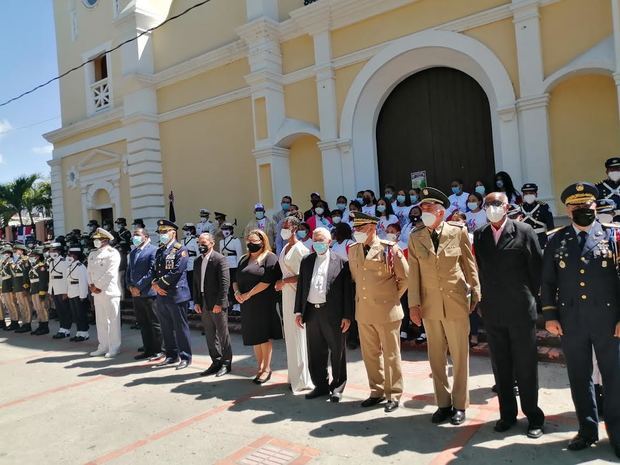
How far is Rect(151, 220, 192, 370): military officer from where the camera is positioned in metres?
6.77

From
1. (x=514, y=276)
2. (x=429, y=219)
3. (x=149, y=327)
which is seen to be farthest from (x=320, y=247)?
(x=149, y=327)

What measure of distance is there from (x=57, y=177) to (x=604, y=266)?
17740mm

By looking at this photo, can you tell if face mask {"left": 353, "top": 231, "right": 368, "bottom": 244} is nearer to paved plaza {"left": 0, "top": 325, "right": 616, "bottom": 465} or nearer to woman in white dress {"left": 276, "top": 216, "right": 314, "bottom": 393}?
woman in white dress {"left": 276, "top": 216, "right": 314, "bottom": 393}

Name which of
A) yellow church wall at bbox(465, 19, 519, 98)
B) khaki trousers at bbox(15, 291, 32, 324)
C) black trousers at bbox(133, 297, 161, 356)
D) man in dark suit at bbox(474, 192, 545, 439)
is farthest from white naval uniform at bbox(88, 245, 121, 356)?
yellow church wall at bbox(465, 19, 519, 98)

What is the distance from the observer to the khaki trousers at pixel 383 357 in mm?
4684

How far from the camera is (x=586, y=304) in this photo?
3.57 meters

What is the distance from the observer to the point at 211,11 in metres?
→ 13.1

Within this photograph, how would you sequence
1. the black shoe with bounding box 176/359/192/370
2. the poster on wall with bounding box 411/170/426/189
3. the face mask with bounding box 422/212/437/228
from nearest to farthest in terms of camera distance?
the face mask with bounding box 422/212/437/228 < the black shoe with bounding box 176/359/192/370 < the poster on wall with bounding box 411/170/426/189

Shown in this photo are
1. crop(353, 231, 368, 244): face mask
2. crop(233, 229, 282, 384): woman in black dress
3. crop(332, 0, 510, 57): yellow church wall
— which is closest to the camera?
crop(353, 231, 368, 244): face mask

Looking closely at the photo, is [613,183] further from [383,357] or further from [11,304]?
[11,304]

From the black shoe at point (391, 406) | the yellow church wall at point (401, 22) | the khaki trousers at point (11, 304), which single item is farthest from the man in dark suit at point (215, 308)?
the khaki trousers at point (11, 304)

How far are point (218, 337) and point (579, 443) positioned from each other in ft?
13.8

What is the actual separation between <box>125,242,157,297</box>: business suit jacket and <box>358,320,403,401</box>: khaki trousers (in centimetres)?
385

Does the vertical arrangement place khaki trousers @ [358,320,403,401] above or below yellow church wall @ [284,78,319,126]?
below
